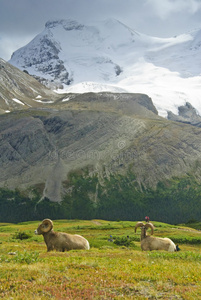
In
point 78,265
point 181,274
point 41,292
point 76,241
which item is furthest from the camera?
point 76,241

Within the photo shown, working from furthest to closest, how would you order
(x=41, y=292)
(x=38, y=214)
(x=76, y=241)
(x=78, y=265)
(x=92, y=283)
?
(x=38, y=214) → (x=76, y=241) → (x=78, y=265) → (x=92, y=283) → (x=41, y=292)

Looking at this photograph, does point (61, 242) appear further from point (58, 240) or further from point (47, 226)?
point (47, 226)

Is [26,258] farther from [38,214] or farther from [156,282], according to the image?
[38,214]

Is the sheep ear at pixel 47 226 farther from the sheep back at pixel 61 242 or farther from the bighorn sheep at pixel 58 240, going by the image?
the sheep back at pixel 61 242

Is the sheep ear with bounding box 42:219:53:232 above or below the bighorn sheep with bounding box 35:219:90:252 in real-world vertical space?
above

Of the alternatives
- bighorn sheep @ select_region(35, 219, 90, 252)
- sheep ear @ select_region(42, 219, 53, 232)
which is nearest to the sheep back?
bighorn sheep @ select_region(35, 219, 90, 252)

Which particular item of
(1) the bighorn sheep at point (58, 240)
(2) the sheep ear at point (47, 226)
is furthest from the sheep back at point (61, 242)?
(2) the sheep ear at point (47, 226)

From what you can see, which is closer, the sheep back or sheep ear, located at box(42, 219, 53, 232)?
the sheep back

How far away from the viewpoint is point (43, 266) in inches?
574

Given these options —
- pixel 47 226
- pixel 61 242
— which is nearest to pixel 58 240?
pixel 61 242

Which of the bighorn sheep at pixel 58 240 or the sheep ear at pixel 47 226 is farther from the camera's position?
the sheep ear at pixel 47 226

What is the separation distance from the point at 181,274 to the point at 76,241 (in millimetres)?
13627

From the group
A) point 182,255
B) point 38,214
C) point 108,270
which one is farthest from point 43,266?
point 38,214

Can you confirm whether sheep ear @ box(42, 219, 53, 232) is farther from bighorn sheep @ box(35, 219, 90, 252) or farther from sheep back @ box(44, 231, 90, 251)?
sheep back @ box(44, 231, 90, 251)
